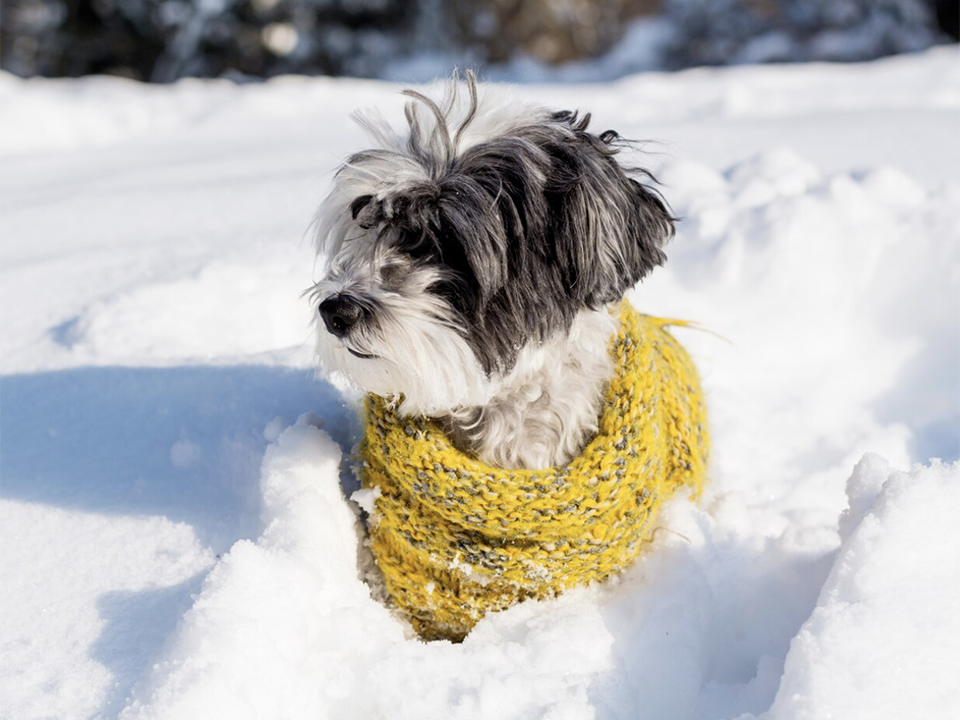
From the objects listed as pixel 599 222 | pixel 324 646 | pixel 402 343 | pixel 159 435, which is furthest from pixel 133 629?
pixel 599 222

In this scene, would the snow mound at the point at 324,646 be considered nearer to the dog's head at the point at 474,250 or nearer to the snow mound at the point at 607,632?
the snow mound at the point at 607,632

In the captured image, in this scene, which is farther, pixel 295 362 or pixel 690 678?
pixel 295 362

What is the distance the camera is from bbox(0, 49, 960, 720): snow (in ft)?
6.50

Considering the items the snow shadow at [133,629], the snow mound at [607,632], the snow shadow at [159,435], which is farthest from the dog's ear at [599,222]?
the snow shadow at [133,629]

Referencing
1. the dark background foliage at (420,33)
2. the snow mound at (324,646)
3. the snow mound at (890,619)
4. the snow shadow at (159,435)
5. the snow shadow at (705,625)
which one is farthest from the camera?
the dark background foliage at (420,33)

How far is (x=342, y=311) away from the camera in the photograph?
2016mm

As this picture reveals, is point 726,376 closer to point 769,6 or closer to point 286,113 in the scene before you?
point 286,113

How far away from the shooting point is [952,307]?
370 cm

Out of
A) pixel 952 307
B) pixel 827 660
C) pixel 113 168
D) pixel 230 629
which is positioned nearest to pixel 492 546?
pixel 230 629

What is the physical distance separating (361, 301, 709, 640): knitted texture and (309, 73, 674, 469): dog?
0.14m

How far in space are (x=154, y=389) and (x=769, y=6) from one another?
13.9 m

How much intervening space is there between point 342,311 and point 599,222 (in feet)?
1.92

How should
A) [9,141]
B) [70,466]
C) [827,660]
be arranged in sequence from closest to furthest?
[827,660] → [70,466] → [9,141]

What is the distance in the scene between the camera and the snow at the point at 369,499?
1.98 meters
